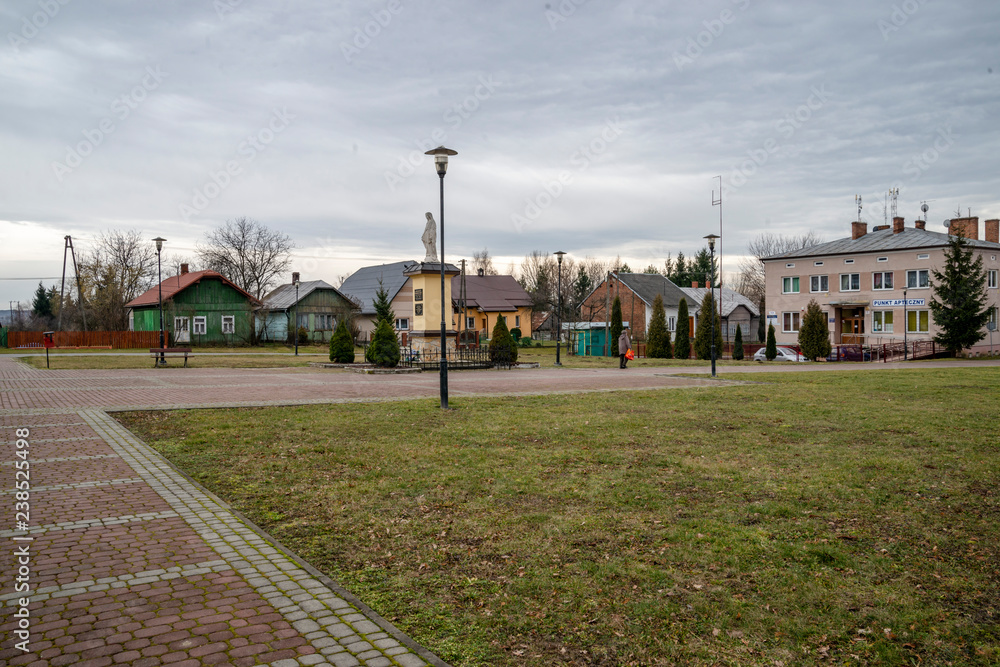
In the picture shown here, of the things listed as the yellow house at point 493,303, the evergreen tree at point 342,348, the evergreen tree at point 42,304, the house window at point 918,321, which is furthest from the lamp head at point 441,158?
the evergreen tree at point 42,304

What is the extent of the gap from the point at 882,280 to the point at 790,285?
6167 mm

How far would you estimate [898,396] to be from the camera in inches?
606

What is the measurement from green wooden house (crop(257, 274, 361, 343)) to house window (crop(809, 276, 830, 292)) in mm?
35908

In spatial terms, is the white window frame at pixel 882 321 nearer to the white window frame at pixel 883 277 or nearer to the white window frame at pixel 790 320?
the white window frame at pixel 883 277

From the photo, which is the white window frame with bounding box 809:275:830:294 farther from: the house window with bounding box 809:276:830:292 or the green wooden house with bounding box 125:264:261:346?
the green wooden house with bounding box 125:264:261:346

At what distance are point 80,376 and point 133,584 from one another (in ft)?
65.7

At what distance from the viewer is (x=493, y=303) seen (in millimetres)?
60000

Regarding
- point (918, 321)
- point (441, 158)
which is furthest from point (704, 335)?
point (441, 158)

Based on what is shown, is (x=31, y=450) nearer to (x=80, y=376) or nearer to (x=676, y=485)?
(x=676, y=485)

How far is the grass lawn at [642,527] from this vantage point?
3.88m

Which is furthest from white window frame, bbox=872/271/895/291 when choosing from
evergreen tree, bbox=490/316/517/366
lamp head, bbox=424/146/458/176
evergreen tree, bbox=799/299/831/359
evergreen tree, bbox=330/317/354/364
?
lamp head, bbox=424/146/458/176

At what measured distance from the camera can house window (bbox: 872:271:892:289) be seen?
4356 centimetres

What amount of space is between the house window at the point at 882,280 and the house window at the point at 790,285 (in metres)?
5.13

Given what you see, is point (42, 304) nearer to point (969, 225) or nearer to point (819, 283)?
point (819, 283)
